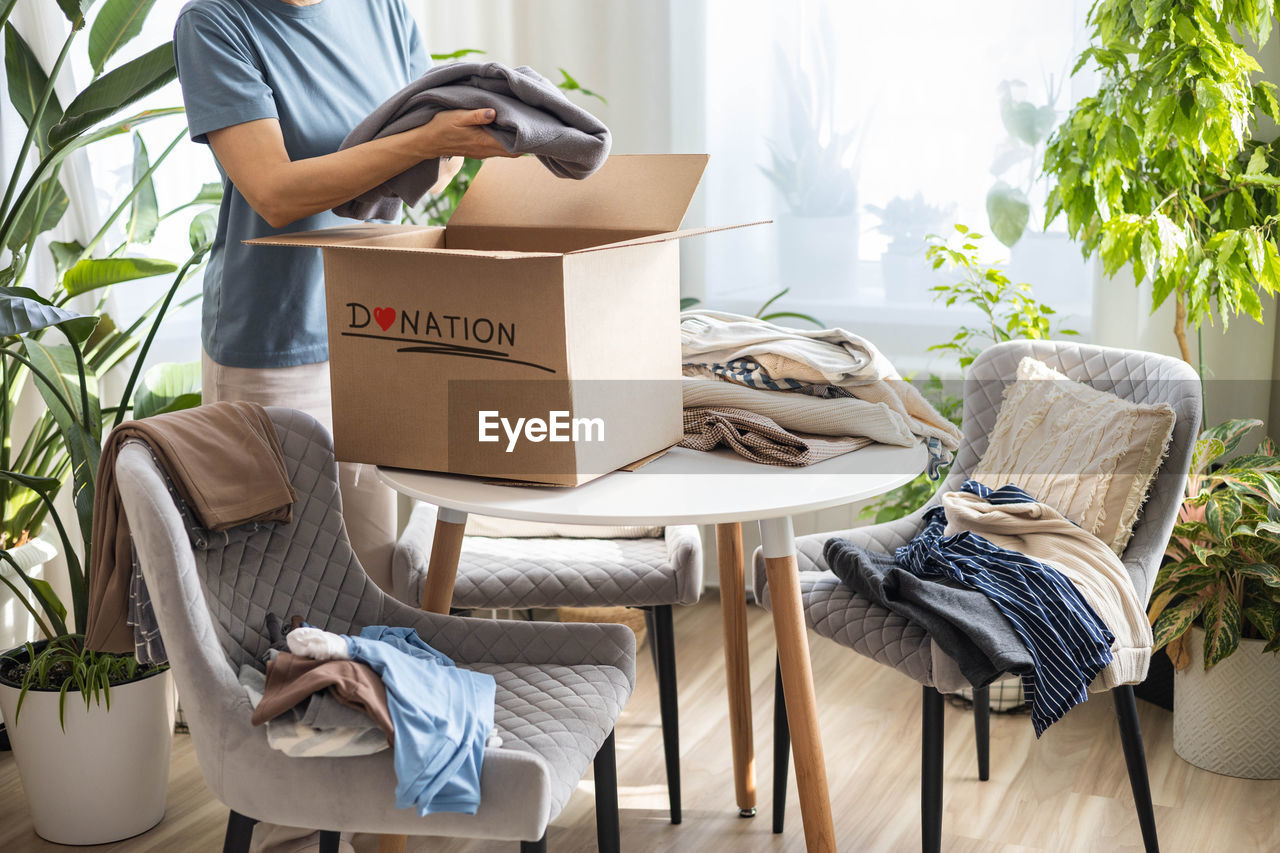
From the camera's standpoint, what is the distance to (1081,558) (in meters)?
1.67

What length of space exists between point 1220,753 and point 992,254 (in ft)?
3.99

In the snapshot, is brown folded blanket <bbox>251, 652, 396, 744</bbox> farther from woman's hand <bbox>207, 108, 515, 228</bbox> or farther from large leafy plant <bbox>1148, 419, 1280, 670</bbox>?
large leafy plant <bbox>1148, 419, 1280, 670</bbox>

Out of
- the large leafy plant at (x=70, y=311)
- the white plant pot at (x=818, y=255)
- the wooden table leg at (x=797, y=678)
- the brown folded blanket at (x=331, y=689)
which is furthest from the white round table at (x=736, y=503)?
the white plant pot at (x=818, y=255)

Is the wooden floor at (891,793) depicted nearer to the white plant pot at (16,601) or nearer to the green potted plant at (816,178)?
the white plant pot at (16,601)

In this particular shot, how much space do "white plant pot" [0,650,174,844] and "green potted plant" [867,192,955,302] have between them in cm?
188

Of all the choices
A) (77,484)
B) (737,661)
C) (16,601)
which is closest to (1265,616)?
(737,661)

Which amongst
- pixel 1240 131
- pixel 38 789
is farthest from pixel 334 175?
pixel 1240 131

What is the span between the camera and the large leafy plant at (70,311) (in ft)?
5.82

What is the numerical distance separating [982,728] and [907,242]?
1.24m

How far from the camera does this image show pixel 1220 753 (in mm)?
2145

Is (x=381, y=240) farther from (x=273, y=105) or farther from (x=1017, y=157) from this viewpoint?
(x=1017, y=157)

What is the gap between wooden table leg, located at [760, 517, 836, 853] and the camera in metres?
1.44

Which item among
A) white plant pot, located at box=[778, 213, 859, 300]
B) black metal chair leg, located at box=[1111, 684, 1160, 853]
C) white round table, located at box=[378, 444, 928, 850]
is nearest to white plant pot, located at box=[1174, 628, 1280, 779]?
black metal chair leg, located at box=[1111, 684, 1160, 853]

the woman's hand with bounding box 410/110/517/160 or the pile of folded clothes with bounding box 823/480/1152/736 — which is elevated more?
the woman's hand with bounding box 410/110/517/160
